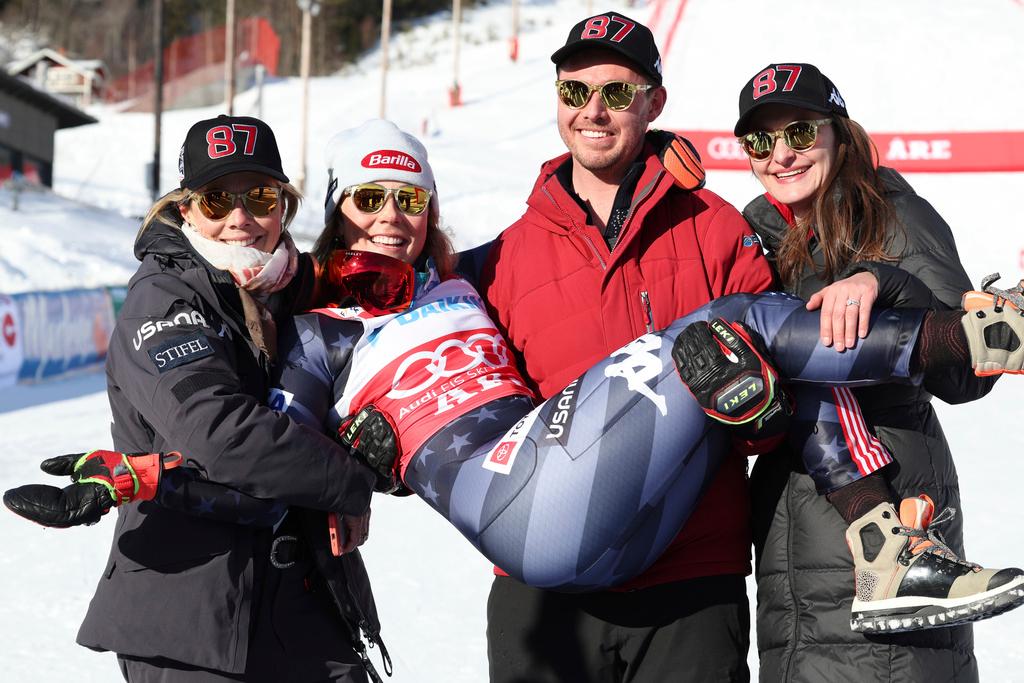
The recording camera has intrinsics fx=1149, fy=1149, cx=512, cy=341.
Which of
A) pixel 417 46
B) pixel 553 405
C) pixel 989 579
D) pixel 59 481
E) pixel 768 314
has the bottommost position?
pixel 59 481

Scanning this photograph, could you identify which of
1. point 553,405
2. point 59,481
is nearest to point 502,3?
point 59,481

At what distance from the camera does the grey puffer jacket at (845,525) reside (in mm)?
2436

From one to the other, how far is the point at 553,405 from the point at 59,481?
4.48m

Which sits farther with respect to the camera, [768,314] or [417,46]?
[417,46]

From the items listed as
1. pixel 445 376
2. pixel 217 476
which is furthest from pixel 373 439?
pixel 217 476

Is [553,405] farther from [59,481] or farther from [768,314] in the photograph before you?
[59,481]

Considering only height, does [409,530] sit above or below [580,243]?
below

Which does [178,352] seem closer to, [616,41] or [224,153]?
[224,153]

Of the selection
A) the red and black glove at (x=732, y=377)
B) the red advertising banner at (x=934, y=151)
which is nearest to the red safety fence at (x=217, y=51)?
the red advertising banner at (x=934, y=151)

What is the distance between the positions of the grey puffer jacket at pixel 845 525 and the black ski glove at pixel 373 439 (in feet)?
2.90

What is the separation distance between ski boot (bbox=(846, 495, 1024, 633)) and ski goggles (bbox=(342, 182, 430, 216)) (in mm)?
1332

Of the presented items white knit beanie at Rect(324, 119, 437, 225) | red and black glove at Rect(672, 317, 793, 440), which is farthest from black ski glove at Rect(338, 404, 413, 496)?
red and black glove at Rect(672, 317, 793, 440)

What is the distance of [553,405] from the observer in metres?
2.54

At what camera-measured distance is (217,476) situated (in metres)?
2.40
